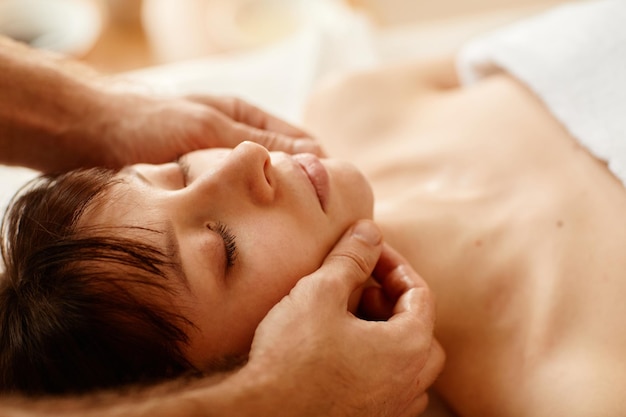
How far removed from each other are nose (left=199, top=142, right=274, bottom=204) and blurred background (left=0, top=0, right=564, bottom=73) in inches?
47.7

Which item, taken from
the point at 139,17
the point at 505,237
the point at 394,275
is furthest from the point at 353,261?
the point at 139,17

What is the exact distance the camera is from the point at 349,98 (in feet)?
4.97

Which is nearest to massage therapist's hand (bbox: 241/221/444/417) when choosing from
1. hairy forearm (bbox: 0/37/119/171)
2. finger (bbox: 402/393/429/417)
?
finger (bbox: 402/393/429/417)

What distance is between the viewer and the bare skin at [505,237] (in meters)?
0.99

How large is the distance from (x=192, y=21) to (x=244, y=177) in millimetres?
1470

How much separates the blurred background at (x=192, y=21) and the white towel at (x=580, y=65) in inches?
23.1

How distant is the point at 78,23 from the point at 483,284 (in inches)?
90.1

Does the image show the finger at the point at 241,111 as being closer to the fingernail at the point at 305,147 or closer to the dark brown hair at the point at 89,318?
the fingernail at the point at 305,147

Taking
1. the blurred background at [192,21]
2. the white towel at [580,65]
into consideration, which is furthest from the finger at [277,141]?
the blurred background at [192,21]

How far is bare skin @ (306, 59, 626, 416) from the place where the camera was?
38.9 inches

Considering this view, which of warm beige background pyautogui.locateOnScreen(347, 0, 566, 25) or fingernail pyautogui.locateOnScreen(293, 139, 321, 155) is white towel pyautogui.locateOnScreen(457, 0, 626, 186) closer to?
fingernail pyautogui.locateOnScreen(293, 139, 321, 155)

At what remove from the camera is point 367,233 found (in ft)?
3.23

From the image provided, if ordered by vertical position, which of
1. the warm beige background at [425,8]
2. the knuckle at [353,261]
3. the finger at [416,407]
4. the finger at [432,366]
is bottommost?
the finger at [416,407]

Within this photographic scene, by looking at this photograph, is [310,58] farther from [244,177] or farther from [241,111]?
[244,177]
